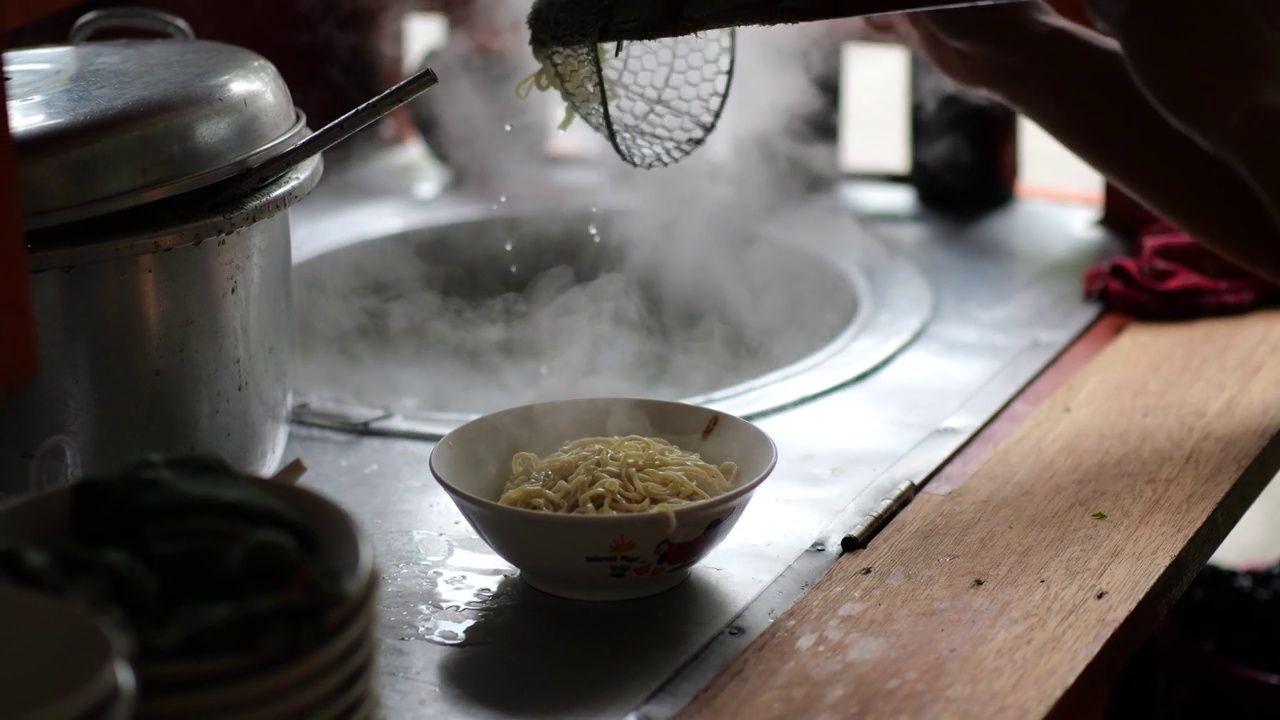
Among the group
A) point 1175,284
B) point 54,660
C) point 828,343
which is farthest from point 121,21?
point 1175,284

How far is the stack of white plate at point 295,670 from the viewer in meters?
0.75

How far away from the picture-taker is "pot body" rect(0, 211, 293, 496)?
1123mm

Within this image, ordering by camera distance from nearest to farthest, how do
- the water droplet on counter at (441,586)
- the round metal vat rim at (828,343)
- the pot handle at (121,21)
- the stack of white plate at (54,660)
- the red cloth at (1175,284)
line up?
the stack of white plate at (54,660)
the water droplet on counter at (441,586)
the pot handle at (121,21)
the round metal vat rim at (828,343)
the red cloth at (1175,284)

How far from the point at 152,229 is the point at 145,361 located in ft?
0.44

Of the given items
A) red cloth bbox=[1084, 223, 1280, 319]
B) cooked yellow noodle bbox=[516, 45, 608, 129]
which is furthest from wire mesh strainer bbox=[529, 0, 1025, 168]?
red cloth bbox=[1084, 223, 1280, 319]

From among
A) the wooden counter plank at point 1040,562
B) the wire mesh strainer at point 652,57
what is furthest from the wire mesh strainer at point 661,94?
the wooden counter plank at point 1040,562

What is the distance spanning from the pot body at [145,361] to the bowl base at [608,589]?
0.35m

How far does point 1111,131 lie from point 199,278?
134 centimetres

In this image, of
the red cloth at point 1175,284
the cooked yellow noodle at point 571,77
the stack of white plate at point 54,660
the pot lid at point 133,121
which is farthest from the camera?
the red cloth at point 1175,284

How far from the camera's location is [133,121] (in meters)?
1.13

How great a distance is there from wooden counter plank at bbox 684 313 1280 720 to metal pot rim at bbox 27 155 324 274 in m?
0.63

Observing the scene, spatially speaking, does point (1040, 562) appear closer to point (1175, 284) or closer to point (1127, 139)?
point (1127, 139)

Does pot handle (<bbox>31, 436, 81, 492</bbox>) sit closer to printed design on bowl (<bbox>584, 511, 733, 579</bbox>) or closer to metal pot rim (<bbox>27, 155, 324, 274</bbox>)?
metal pot rim (<bbox>27, 155, 324, 274</bbox>)

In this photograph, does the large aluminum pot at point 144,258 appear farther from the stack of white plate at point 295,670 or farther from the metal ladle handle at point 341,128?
the stack of white plate at point 295,670
